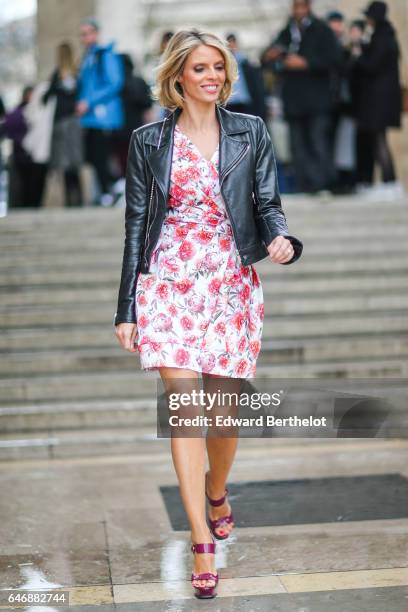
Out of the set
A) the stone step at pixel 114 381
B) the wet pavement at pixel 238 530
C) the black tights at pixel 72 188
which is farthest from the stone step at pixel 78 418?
the black tights at pixel 72 188

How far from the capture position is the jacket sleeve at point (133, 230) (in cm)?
440

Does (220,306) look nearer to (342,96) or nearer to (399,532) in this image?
(399,532)

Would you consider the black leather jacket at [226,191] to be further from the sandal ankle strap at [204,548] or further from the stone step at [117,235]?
the stone step at [117,235]

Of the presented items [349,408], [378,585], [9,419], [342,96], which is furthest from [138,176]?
[342,96]

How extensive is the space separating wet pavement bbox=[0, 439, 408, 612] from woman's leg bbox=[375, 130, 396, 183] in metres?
5.28

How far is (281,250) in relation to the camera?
4207 millimetres

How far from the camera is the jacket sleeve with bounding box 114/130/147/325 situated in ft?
14.4

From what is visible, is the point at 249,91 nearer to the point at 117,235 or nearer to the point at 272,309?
the point at 117,235

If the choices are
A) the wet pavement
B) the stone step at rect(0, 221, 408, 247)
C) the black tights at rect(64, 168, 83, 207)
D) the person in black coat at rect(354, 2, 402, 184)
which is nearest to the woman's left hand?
the wet pavement

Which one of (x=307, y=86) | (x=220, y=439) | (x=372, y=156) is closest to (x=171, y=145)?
(x=220, y=439)

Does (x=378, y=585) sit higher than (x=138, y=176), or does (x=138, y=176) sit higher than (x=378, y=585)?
(x=138, y=176)

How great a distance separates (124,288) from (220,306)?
1.22 feet

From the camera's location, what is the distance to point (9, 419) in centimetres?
681

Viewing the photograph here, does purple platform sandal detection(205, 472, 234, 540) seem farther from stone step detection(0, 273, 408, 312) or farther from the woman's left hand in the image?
stone step detection(0, 273, 408, 312)
